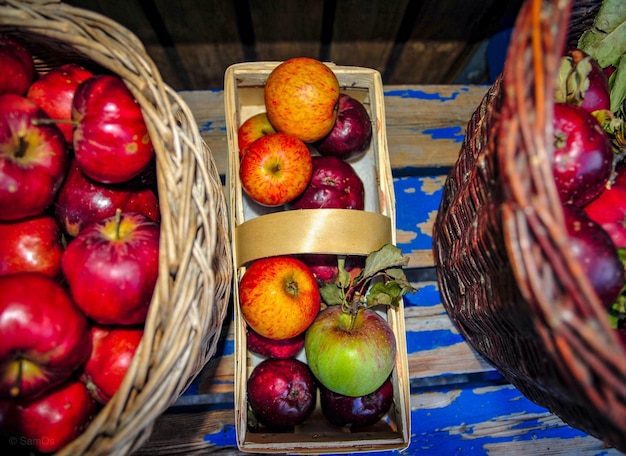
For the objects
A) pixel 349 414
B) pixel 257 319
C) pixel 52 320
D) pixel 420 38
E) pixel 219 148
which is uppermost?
pixel 420 38

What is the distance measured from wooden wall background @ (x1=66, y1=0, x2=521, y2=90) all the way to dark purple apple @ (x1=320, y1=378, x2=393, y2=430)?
1244 mm

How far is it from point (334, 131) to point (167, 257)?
0.52 metres

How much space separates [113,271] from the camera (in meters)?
0.59

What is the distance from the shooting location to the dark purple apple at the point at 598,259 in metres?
0.57

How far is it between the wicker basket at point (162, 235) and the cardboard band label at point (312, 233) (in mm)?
140

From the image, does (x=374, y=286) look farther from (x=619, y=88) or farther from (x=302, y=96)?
(x=619, y=88)

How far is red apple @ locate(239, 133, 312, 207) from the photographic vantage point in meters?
0.86

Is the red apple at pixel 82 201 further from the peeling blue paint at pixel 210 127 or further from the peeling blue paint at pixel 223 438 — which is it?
the peeling blue paint at pixel 223 438

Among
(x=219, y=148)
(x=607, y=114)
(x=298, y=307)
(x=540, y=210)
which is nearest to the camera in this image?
(x=540, y=210)

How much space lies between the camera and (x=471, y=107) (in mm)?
1207

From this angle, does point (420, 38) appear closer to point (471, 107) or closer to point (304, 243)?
point (471, 107)

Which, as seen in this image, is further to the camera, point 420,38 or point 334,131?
point 420,38

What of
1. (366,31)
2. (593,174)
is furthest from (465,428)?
(366,31)

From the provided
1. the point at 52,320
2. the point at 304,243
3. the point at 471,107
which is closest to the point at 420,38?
the point at 471,107
